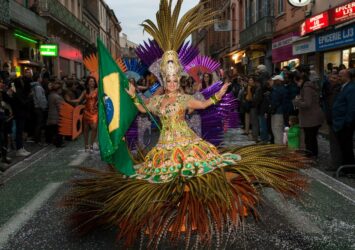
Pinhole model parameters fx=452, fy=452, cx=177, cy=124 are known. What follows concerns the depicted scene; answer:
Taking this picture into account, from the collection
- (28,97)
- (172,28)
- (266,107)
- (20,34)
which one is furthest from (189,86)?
(20,34)

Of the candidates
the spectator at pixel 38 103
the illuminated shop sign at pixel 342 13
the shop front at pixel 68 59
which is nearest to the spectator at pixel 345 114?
the spectator at pixel 38 103

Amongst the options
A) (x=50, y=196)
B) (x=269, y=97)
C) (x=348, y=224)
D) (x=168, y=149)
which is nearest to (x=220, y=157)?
(x=168, y=149)

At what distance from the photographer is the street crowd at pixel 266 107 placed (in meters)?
6.80

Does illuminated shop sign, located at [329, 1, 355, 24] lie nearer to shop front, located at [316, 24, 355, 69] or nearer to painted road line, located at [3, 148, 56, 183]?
shop front, located at [316, 24, 355, 69]

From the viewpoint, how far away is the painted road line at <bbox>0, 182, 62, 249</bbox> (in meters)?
4.52

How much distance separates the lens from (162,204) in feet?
11.2

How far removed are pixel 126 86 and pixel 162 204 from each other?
1.41m

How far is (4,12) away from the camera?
1661cm

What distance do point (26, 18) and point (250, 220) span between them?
17872mm

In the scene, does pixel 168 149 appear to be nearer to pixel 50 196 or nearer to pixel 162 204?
Result: pixel 162 204

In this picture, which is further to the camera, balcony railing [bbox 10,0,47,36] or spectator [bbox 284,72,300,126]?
balcony railing [bbox 10,0,47,36]

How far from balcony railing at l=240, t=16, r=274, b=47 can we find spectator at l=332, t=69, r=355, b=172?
17.3 metres

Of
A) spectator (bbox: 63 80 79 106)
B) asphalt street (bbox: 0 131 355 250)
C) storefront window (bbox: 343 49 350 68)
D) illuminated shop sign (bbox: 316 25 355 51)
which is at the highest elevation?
illuminated shop sign (bbox: 316 25 355 51)

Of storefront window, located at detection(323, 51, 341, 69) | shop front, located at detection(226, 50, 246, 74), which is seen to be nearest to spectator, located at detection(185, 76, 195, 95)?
storefront window, located at detection(323, 51, 341, 69)
